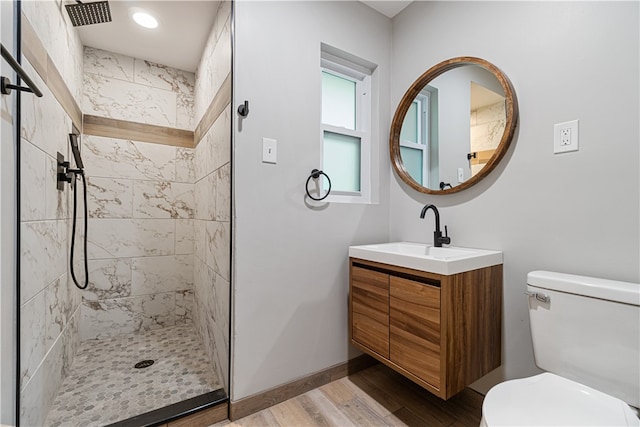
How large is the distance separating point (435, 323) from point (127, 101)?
282 centimetres

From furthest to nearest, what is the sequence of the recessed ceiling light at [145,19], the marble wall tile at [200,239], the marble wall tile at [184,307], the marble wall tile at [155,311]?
the marble wall tile at [184,307] → the marble wall tile at [155,311] → the marble wall tile at [200,239] → the recessed ceiling light at [145,19]

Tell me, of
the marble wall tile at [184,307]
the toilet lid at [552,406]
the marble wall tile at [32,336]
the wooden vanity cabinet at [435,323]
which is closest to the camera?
the toilet lid at [552,406]

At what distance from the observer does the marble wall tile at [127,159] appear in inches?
89.0

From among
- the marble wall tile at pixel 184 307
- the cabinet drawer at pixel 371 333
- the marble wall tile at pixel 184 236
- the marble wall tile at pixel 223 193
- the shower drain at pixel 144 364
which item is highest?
the marble wall tile at pixel 223 193

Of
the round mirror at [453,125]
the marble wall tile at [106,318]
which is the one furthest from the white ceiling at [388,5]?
the marble wall tile at [106,318]

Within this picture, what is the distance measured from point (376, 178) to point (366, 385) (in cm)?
130

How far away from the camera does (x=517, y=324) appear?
1363 mm

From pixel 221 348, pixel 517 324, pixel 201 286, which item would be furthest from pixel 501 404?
pixel 201 286

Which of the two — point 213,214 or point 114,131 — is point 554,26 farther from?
point 114,131

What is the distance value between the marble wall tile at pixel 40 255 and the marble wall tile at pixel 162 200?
78 centimetres

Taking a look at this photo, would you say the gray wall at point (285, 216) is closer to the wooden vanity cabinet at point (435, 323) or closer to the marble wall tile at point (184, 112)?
the wooden vanity cabinet at point (435, 323)

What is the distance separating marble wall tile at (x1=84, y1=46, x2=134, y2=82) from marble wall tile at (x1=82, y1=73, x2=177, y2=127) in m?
0.04

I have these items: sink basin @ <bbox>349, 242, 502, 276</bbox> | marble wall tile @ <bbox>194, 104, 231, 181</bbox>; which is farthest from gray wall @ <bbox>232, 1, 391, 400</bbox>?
sink basin @ <bbox>349, 242, 502, 276</bbox>

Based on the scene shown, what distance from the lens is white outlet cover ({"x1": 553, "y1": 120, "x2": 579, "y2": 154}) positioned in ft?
3.91
